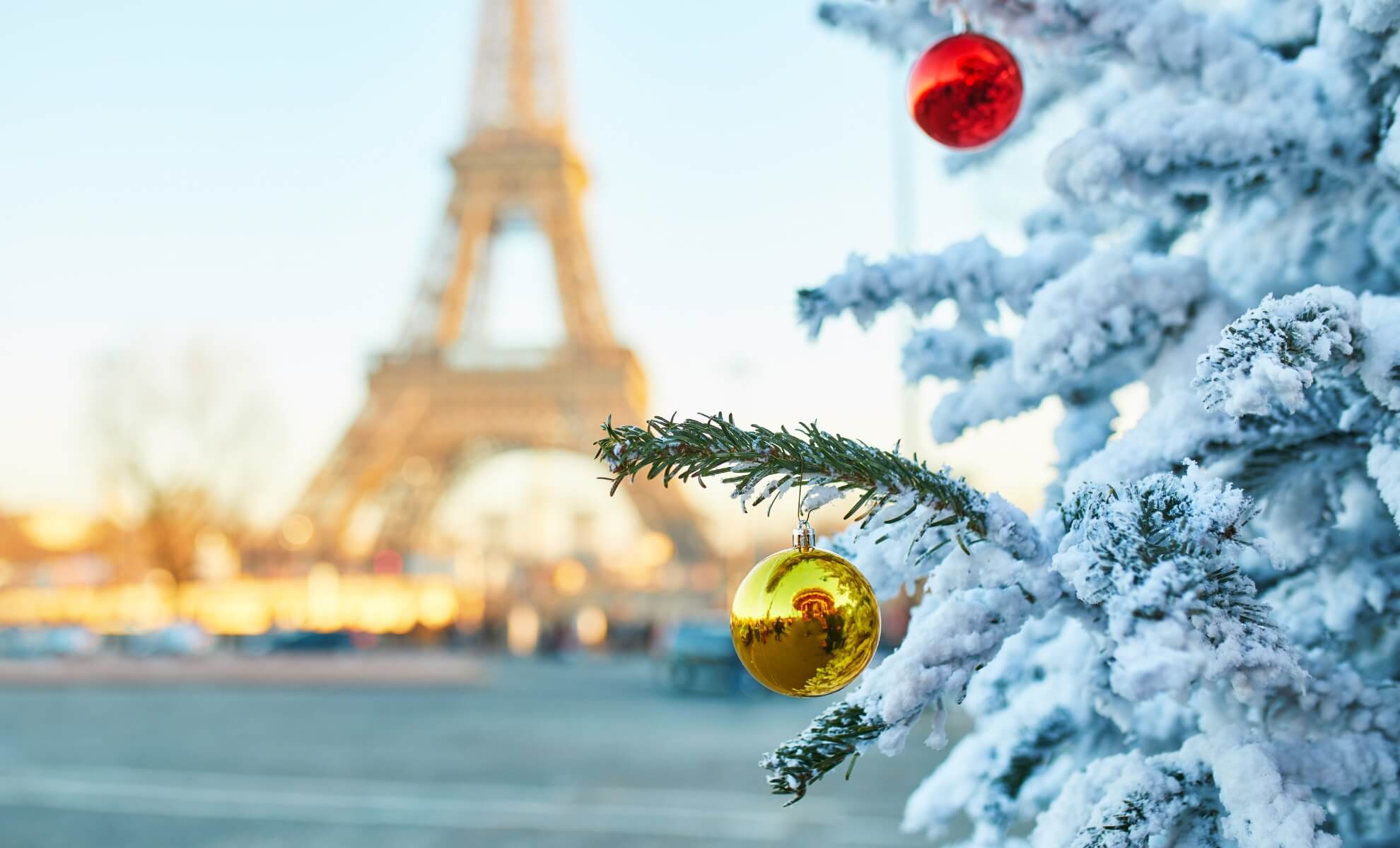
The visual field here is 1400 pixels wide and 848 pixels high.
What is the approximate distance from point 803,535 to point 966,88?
2.12 feet

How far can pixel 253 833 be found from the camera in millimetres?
6281

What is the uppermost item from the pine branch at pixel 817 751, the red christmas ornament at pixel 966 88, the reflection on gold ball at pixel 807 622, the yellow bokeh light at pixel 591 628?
the red christmas ornament at pixel 966 88

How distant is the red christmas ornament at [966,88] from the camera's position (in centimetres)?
149

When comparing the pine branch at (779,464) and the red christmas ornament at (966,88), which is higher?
the red christmas ornament at (966,88)

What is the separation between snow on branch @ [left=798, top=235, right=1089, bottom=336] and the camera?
1343mm

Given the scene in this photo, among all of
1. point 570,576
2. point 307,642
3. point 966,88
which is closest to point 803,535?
point 966,88

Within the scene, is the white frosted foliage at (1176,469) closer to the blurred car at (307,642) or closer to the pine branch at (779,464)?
the pine branch at (779,464)

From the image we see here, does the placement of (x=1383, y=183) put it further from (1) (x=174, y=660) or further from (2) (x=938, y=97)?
(1) (x=174, y=660)

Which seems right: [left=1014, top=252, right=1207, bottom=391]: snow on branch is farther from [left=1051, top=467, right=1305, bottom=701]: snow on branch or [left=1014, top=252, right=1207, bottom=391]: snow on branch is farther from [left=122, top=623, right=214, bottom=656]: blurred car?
[left=122, top=623, right=214, bottom=656]: blurred car

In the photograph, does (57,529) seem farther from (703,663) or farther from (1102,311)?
(1102,311)

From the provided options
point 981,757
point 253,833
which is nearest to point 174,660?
point 253,833

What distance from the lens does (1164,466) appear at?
1188 millimetres

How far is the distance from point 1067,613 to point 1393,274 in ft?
2.44

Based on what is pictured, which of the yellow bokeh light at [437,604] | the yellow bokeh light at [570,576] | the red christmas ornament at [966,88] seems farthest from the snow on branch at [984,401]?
the yellow bokeh light at [570,576]
